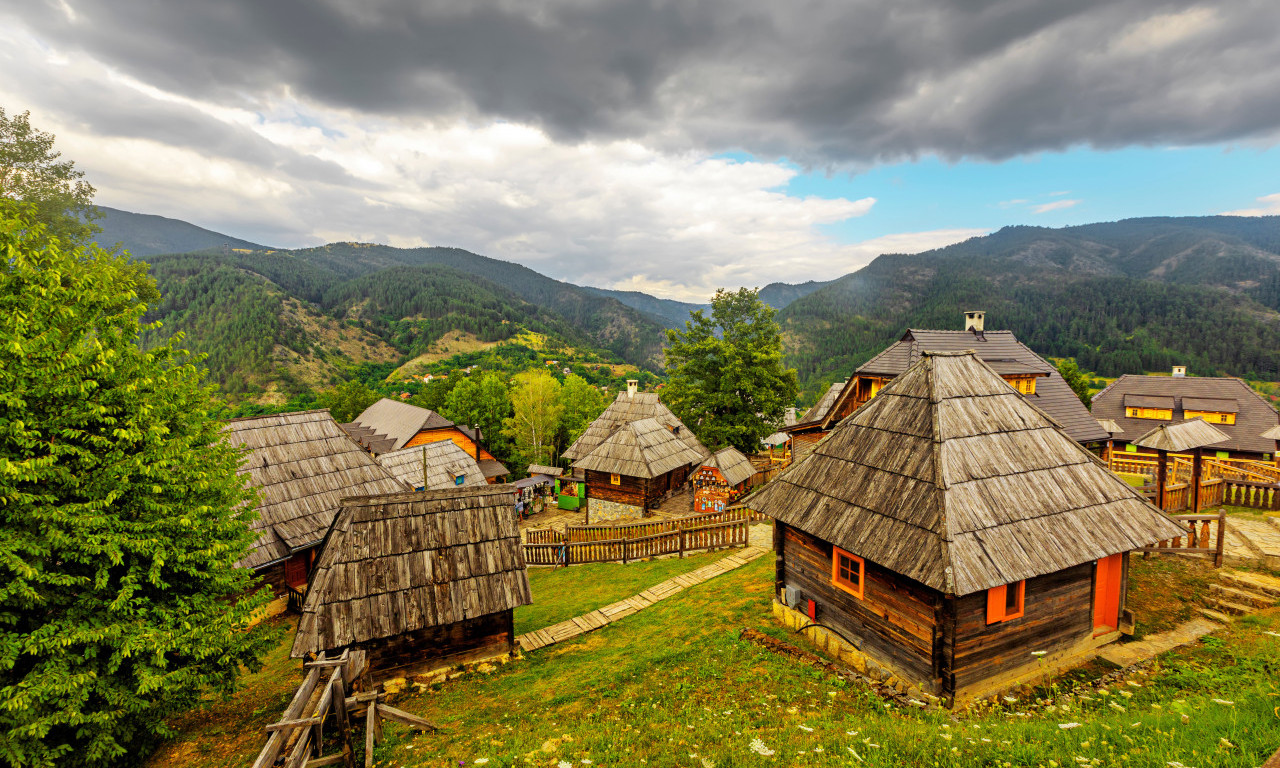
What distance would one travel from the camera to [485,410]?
58.9 metres

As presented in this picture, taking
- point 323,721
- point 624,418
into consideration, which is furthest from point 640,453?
point 323,721

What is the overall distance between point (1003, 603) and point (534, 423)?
50488mm

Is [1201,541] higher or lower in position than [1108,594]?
lower

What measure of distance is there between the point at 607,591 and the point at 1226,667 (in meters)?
13.5

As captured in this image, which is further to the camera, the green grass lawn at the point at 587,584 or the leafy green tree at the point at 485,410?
the leafy green tree at the point at 485,410

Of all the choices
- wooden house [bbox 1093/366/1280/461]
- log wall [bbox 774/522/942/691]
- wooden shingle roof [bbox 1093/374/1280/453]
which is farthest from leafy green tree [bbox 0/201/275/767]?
wooden shingle roof [bbox 1093/374/1280/453]

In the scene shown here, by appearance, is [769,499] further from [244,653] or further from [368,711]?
[244,653]

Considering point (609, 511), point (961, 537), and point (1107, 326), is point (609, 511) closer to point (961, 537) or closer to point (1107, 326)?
point (961, 537)

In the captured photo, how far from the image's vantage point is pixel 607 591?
50.7 feet

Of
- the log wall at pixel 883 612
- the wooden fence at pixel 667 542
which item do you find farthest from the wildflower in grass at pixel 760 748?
the wooden fence at pixel 667 542

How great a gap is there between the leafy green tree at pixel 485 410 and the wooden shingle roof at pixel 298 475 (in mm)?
39276

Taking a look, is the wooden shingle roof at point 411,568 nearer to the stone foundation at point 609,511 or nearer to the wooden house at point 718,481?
the wooden house at point 718,481

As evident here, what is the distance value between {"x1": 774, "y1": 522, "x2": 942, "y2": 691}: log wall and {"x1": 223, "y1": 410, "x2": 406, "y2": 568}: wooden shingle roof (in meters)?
14.9

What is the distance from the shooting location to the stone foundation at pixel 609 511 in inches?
1041
